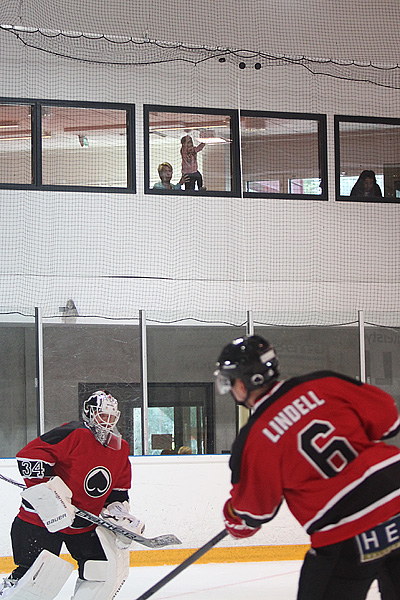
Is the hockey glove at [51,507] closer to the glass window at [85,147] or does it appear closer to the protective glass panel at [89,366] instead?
the protective glass panel at [89,366]

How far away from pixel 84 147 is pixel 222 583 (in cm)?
354

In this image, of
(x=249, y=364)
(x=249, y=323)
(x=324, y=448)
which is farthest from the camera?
(x=249, y=323)

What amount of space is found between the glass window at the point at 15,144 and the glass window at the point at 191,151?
927 mm

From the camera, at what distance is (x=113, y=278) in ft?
20.1

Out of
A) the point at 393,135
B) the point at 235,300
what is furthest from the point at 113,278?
the point at 393,135

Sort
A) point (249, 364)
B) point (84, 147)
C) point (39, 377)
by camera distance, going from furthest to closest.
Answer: point (84, 147)
point (39, 377)
point (249, 364)

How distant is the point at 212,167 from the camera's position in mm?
6559

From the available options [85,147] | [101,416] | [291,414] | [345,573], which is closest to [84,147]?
[85,147]

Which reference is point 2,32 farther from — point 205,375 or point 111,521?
point 111,521

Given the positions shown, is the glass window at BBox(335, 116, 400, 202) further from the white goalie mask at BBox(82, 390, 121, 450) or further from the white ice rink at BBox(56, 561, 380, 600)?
the white goalie mask at BBox(82, 390, 121, 450)

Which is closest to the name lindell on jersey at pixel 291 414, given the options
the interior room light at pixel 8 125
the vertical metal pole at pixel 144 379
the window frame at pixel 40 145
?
the vertical metal pole at pixel 144 379

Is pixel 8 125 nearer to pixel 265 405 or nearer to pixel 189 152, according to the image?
pixel 189 152

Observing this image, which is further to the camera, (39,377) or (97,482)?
(39,377)

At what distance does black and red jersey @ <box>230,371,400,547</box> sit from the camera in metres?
1.74
